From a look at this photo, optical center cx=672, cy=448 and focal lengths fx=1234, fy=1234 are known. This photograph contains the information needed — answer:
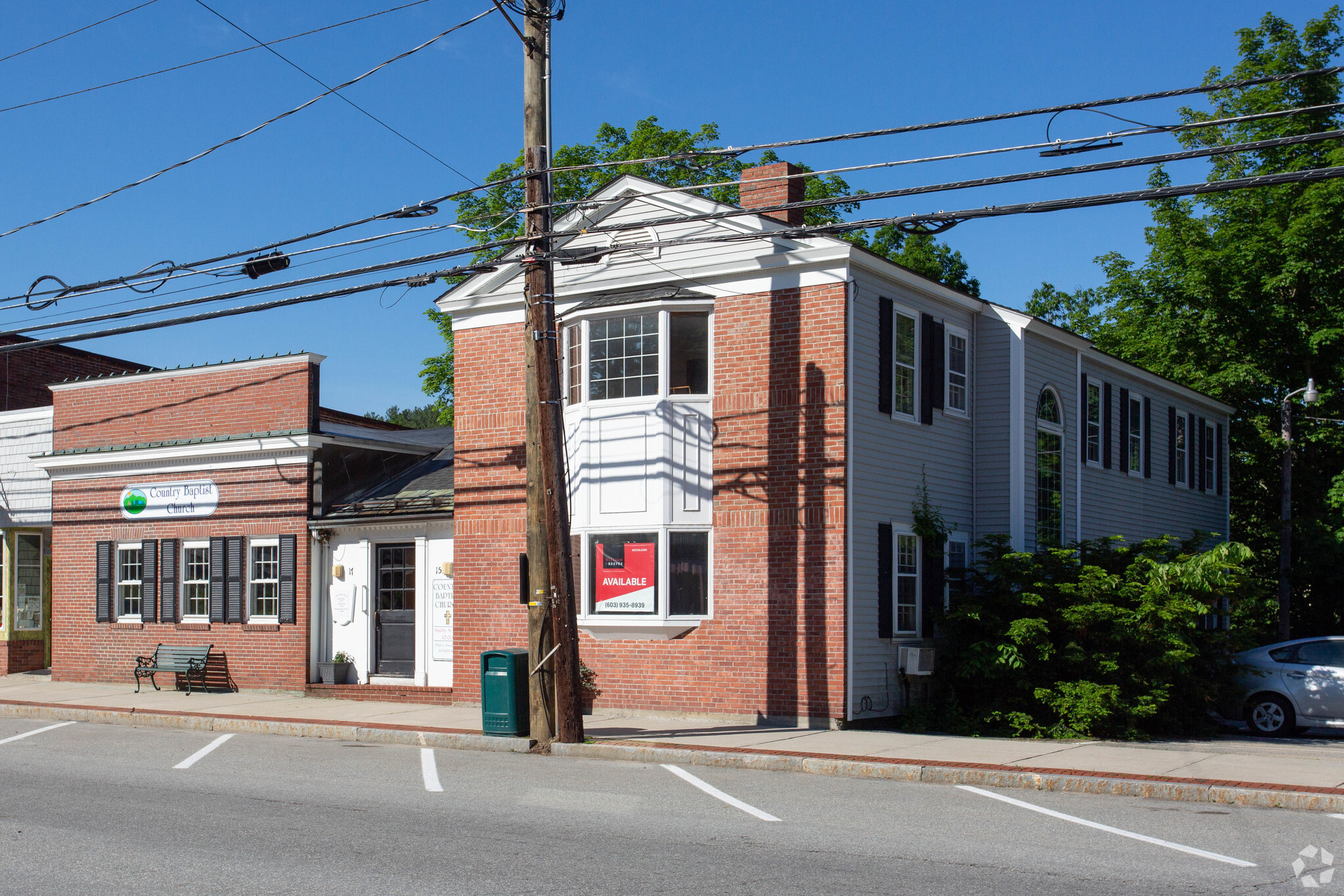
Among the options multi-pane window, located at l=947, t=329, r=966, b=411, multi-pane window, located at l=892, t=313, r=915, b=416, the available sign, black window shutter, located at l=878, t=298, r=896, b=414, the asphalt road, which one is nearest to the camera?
the asphalt road

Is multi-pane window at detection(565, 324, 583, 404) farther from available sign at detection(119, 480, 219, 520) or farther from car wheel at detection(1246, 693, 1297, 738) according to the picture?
car wheel at detection(1246, 693, 1297, 738)

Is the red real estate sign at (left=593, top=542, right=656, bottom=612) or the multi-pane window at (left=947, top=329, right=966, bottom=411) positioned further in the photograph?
the multi-pane window at (left=947, top=329, right=966, bottom=411)

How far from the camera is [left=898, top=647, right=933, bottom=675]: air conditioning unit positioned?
16.0 metres

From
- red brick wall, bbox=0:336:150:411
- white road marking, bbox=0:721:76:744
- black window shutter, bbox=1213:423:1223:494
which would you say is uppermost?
red brick wall, bbox=0:336:150:411

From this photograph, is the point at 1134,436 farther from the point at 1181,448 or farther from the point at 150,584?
the point at 150,584

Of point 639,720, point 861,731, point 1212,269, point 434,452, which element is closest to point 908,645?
point 861,731

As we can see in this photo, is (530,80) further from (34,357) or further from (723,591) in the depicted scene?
(34,357)

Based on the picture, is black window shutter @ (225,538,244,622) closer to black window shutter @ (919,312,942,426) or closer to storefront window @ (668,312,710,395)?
storefront window @ (668,312,710,395)

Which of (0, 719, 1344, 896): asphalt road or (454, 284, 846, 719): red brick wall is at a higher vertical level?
(454, 284, 846, 719): red brick wall

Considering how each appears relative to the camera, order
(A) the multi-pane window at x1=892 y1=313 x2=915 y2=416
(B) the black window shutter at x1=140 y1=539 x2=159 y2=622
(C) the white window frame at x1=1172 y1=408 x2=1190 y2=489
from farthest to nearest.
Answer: (C) the white window frame at x1=1172 y1=408 x2=1190 y2=489 < (B) the black window shutter at x1=140 y1=539 x2=159 y2=622 < (A) the multi-pane window at x1=892 y1=313 x2=915 y2=416

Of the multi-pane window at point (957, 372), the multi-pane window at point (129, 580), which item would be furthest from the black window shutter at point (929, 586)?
the multi-pane window at point (129, 580)

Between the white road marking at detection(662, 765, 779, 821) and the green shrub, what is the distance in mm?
4498

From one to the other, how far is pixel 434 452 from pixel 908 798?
13.9 m

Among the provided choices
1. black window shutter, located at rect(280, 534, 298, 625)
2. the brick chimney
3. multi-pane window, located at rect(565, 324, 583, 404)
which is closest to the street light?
the brick chimney
